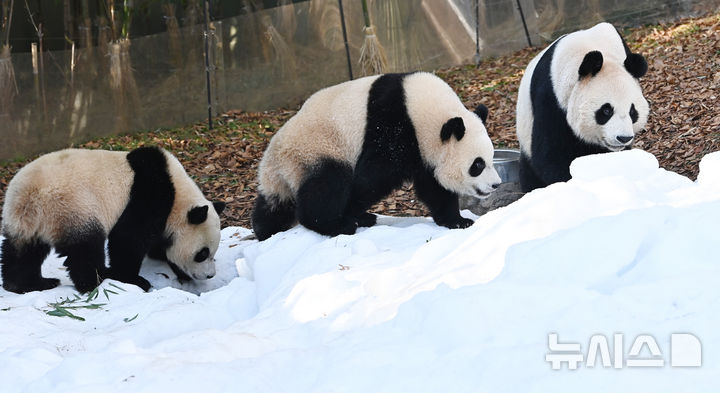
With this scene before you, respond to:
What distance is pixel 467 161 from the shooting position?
5.48 metres

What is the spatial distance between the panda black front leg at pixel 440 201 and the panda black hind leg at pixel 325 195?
0.56m

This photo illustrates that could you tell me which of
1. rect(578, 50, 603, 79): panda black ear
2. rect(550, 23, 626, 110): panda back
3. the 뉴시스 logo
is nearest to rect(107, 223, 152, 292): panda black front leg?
rect(550, 23, 626, 110): panda back

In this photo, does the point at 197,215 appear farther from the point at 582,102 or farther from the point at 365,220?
the point at 582,102

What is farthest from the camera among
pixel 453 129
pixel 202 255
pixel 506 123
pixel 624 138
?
pixel 506 123

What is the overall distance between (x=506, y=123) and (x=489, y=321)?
21.5 ft

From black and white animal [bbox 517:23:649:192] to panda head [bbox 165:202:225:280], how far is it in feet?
8.26

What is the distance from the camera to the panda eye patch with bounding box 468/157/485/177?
549 centimetres

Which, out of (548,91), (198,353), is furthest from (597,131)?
(198,353)

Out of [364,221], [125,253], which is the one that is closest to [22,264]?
[125,253]

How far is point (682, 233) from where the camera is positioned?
293 centimetres

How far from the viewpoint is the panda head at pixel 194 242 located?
5844 millimetres

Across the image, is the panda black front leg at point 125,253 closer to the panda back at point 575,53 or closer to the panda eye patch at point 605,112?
the panda back at point 575,53

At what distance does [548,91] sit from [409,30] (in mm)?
7356

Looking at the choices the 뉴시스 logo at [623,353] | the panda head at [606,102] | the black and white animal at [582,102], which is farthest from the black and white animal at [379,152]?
the 뉴시스 logo at [623,353]
